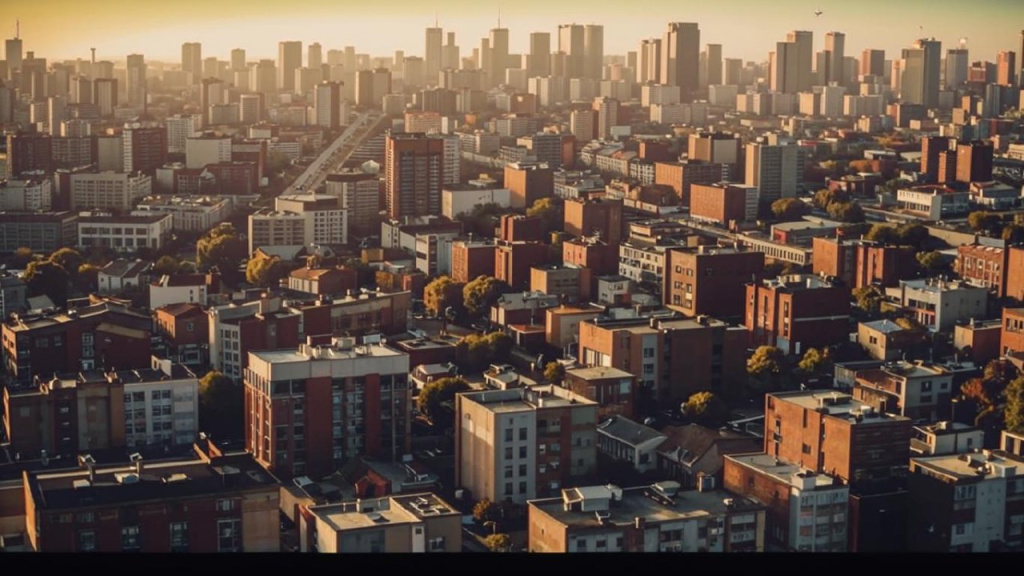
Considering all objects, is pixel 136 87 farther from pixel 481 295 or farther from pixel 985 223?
pixel 481 295

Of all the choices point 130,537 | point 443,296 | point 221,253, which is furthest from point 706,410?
point 221,253

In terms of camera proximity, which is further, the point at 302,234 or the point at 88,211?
the point at 88,211

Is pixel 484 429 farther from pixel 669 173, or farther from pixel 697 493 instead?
pixel 669 173

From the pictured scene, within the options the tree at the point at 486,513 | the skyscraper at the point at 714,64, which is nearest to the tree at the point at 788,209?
the tree at the point at 486,513

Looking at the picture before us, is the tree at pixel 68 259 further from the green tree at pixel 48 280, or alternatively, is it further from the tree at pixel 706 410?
the tree at pixel 706 410

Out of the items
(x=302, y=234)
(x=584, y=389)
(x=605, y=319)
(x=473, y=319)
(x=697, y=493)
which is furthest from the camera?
(x=302, y=234)

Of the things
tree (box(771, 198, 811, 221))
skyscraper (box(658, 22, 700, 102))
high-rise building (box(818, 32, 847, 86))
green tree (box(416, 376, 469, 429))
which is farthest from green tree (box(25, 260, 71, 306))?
high-rise building (box(818, 32, 847, 86))

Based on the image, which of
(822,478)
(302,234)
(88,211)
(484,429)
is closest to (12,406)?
(484,429)
